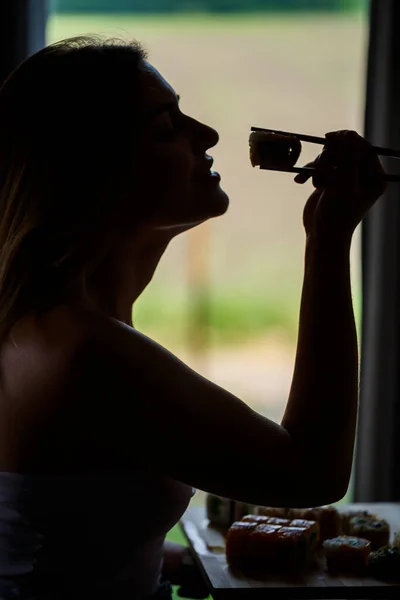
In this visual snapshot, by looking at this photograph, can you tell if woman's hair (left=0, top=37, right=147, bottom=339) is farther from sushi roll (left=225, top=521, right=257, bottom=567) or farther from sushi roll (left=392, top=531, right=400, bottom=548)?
sushi roll (left=392, top=531, right=400, bottom=548)

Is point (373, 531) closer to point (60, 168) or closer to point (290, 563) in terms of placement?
point (290, 563)

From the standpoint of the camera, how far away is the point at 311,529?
3.92ft

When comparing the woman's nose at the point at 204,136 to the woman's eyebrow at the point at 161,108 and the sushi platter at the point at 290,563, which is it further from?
the sushi platter at the point at 290,563

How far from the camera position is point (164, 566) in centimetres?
132

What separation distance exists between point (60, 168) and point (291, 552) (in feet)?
2.00

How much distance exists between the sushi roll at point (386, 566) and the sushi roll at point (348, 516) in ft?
0.57

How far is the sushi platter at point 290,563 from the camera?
1.08 m

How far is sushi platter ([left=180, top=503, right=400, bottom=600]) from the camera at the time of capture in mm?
1078

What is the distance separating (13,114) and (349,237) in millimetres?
447

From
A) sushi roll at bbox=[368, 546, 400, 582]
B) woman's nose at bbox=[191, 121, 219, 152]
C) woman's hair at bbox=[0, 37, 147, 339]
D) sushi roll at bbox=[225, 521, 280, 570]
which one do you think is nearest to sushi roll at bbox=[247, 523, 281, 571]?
sushi roll at bbox=[225, 521, 280, 570]

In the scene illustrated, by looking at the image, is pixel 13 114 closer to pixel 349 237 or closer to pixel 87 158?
pixel 87 158

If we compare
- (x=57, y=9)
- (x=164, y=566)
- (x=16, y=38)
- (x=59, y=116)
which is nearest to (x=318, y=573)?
(x=164, y=566)

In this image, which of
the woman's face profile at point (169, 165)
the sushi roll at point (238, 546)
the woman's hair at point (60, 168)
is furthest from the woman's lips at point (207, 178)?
the sushi roll at point (238, 546)

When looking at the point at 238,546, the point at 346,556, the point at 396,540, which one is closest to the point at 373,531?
the point at 396,540
